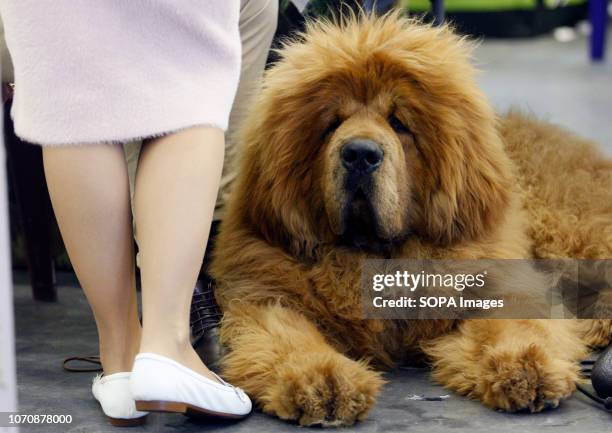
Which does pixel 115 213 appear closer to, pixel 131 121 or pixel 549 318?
pixel 131 121

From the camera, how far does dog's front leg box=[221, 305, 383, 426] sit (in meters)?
1.92

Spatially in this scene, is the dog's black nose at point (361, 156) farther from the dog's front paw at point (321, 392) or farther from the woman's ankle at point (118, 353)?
the woman's ankle at point (118, 353)

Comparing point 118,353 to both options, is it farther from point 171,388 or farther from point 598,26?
point 598,26

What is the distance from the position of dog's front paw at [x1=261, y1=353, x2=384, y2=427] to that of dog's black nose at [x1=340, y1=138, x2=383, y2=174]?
416 millimetres

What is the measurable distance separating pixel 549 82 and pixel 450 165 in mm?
4451

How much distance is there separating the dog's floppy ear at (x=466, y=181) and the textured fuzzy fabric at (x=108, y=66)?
617mm

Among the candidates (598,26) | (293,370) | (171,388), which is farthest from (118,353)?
(598,26)

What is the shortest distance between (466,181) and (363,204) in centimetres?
27

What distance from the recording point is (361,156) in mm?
2074

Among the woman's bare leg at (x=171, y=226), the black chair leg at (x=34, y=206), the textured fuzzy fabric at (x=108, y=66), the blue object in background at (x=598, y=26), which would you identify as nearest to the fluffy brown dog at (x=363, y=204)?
the woman's bare leg at (x=171, y=226)

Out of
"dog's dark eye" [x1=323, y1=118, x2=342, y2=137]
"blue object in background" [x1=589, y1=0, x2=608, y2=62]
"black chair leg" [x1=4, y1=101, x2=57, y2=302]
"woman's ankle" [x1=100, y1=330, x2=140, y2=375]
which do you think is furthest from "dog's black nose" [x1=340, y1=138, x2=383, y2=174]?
"blue object in background" [x1=589, y1=0, x2=608, y2=62]

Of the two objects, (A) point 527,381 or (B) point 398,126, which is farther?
Result: (B) point 398,126

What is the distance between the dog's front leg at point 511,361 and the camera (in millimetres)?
1993

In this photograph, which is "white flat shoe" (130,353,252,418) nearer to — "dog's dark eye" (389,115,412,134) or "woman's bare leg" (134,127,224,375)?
"woman's bare leg" (134,127,224,375)
